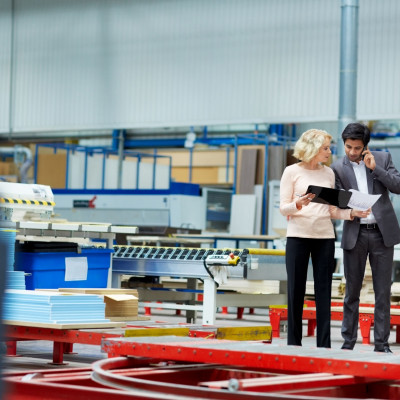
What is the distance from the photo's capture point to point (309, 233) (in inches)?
209

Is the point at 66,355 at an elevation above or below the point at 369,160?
below

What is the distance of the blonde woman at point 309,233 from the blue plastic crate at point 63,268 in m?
1.74

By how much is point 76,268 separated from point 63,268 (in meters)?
0.16

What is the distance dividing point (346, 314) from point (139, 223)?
9.86 m

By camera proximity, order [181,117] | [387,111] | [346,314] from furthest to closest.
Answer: [181,117], [387,111], [346,314]

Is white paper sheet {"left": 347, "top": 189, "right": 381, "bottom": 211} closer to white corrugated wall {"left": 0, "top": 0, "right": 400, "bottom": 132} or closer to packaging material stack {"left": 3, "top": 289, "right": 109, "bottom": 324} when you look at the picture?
packaging material stack {"left": 3, "top": 289, "right": 109, "bottom": 324}

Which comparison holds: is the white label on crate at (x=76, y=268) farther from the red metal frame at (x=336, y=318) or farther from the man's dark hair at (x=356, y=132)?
the man's dark hair at (x=356, y=132)

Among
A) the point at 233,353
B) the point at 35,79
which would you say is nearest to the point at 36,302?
the point at 233,353

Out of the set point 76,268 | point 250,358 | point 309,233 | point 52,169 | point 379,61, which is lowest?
point 250,358

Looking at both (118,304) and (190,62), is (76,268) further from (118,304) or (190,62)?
(190,62)

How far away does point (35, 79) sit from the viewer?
17.7 metres

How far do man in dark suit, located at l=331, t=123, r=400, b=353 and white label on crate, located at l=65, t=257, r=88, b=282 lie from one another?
1989mm

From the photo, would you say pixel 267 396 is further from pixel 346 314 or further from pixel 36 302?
pixel 346 314

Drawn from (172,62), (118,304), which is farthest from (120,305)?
(172,62)
